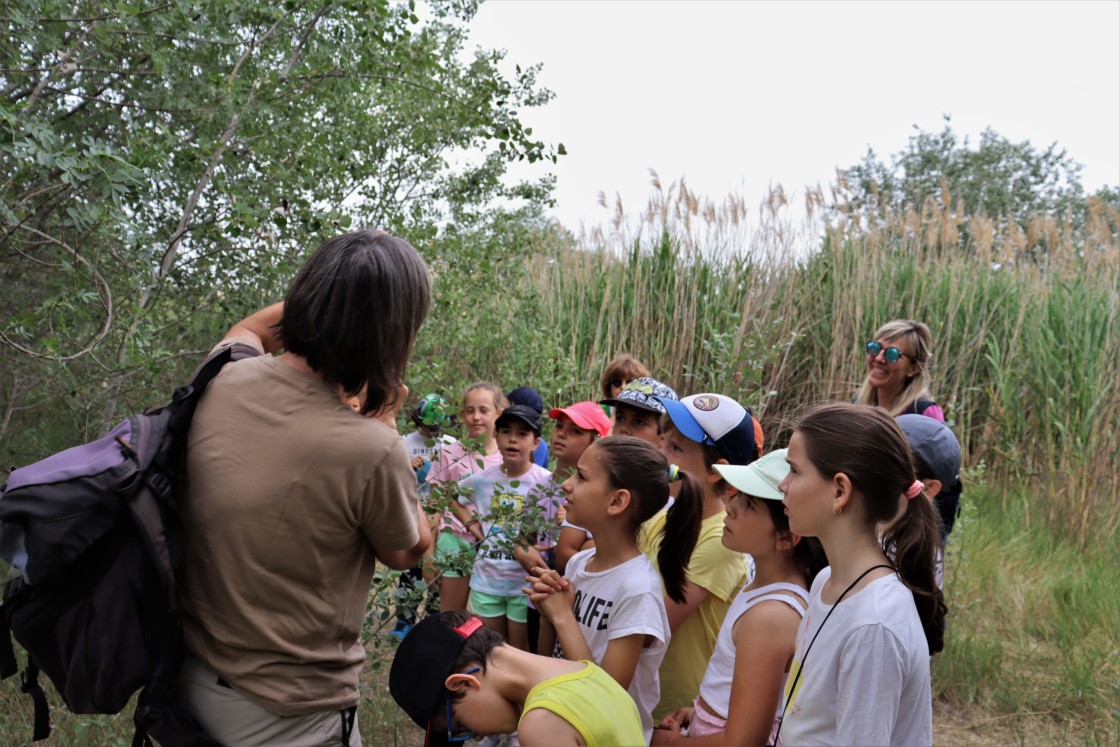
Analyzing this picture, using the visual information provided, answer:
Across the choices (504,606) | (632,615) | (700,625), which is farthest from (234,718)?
(504,606)

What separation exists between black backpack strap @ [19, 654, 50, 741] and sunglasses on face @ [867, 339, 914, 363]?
3.39 metres

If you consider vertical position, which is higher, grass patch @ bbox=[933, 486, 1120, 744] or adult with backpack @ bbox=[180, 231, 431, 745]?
adult with backpack @ bbox=[180, 231, 431, 745]

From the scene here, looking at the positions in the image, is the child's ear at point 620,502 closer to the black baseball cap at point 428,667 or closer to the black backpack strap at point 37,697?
the black baseball cap at point 428,667

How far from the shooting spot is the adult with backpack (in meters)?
1.69

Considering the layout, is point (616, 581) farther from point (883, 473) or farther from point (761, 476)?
point (883, 473)

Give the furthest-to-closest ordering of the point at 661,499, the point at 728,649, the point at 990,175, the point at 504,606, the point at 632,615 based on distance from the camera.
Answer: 1. the point at 990,175
2. the point at 504,606
3. the point at 661,499
4. the point at 632,615
5. the point at 728,649

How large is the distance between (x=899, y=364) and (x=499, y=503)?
2.17m

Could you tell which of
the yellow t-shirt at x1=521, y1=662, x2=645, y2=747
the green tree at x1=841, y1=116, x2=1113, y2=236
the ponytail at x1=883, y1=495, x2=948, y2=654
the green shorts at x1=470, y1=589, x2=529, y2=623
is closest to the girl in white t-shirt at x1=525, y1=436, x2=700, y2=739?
the yellow t-shirt at x1=521, y1=662, x2=645, y2=747

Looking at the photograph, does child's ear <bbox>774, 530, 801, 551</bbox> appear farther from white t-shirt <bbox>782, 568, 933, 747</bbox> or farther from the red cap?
the red cap

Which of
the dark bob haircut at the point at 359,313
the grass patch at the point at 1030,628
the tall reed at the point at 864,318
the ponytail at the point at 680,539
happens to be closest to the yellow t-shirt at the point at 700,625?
the ponytail at the point at 680,539

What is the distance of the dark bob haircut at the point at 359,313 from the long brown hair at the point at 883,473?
948 millimetres

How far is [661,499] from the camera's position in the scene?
2.83 metres

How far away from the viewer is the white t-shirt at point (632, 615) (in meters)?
2.57

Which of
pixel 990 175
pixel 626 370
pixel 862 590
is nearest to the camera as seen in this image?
pixel 862 590
